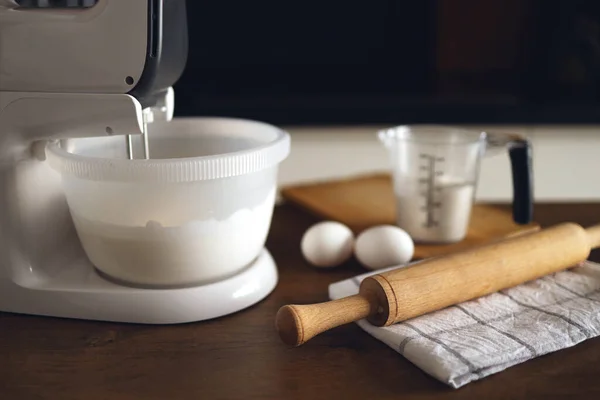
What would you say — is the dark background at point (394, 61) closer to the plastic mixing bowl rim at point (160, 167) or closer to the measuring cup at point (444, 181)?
the measuring cup at point (444, 181)

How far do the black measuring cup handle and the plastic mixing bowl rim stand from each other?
0.38 meters

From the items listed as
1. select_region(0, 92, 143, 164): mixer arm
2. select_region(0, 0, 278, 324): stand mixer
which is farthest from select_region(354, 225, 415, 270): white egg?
select_region(0, 92, 143, 164): mixer arm

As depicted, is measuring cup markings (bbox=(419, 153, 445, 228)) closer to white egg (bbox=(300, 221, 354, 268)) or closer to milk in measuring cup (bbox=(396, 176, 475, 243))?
milk in measuring cup (bbox=(396, 176, 475, 243))

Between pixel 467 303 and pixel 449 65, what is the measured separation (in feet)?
4.28

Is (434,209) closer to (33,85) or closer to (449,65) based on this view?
(33,85)

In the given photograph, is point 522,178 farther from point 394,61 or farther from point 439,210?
point 394,61

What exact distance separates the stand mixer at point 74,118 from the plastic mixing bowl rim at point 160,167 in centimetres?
4

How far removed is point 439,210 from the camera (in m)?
0.86

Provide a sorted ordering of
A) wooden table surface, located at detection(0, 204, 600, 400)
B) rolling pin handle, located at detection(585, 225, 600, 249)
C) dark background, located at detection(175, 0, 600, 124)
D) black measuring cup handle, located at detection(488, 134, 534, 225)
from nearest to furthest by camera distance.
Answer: wooden table surface, located at detection(0, 204, 600, 400)
rolling pin handle, located at detection(585, 225, 600, 249)
black measuring cup handle, located at detection(488, 134, 534, 225)
dark background, located at detection(175, 0, 600, 124)

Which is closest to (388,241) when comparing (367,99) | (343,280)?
(343,280)

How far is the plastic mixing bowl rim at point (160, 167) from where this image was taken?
0.60 meters

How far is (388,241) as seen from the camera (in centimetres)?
77

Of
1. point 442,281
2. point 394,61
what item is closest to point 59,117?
point 442,281

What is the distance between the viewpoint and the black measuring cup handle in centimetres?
86
